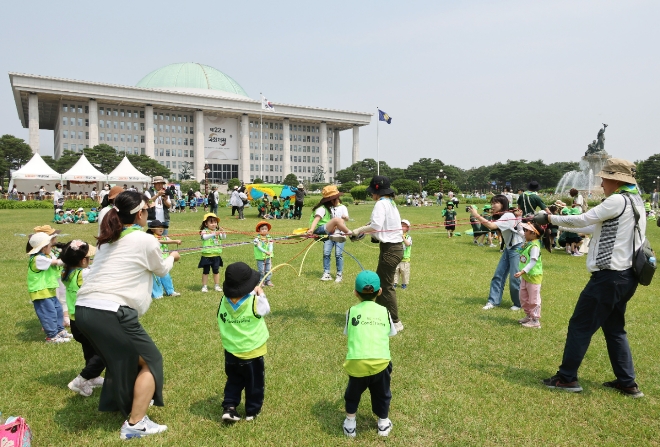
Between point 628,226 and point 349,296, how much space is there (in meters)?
5.33

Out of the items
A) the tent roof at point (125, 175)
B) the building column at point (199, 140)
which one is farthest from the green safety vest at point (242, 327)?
the building column at point (199, 140)

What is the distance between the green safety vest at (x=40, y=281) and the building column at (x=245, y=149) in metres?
99.9

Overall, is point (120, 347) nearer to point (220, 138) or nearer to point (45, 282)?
point (45, 282)

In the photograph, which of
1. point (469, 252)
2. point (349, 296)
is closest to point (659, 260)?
point (469, 252)

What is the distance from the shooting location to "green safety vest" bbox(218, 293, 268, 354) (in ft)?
13.4

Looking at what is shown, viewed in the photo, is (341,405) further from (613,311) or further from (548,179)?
(548,179)

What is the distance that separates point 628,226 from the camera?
15.4 feet

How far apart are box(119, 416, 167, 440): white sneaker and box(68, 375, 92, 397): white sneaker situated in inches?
44.2

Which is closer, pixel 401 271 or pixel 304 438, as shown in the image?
pixel 304 438

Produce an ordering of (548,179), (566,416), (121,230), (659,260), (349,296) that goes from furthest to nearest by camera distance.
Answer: (548,179) < (659,260) < (349,296) < (566,416) < (121,230)

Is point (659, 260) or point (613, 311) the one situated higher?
point (613, 311)

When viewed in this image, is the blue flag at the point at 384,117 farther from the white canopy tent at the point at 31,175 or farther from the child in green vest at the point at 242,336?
the child in green vest at the point at 242,336

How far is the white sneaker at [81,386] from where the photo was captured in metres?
4.76

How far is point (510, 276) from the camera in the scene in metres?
8.27
